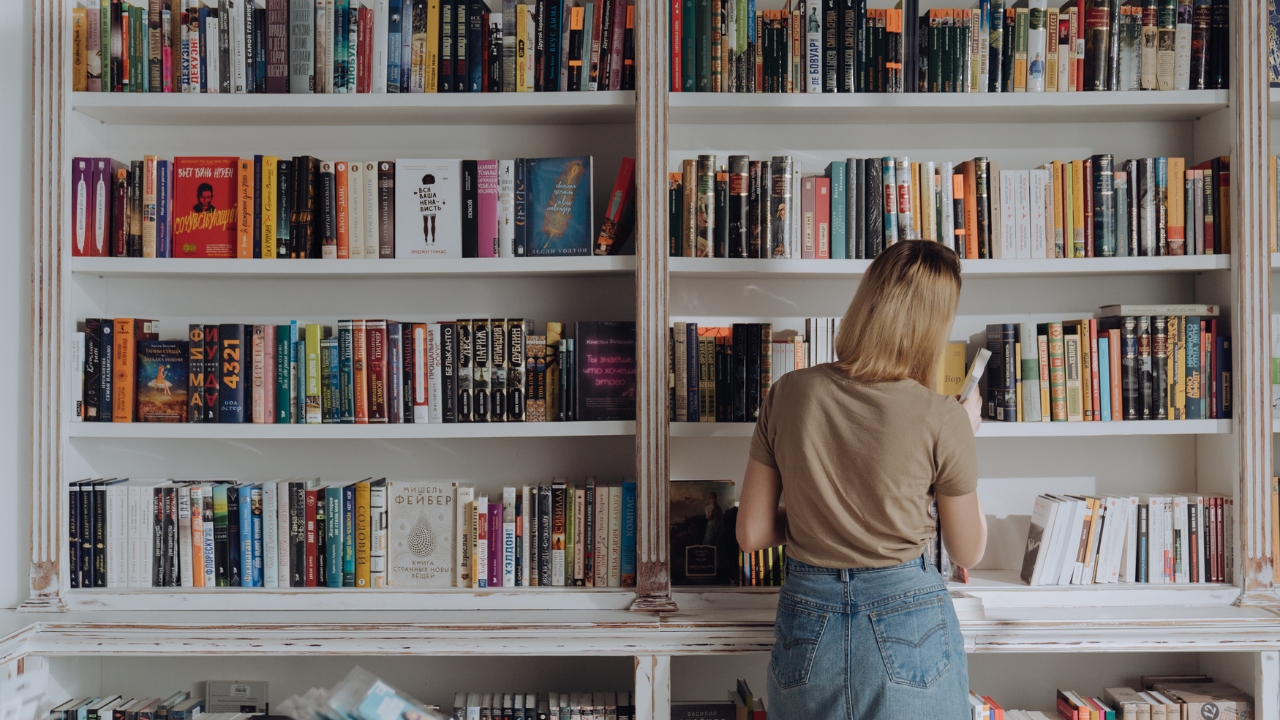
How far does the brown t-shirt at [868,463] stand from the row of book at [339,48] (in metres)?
0.99

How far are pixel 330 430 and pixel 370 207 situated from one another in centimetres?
55

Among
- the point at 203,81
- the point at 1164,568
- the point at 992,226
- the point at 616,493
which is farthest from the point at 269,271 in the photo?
the point at 1164,568

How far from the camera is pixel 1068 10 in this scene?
201 centimetres

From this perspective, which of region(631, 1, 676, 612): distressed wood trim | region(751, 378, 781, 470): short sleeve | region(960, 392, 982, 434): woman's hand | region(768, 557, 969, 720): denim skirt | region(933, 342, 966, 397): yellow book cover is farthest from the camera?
region(933, 342, 966, 397): yellow book cover

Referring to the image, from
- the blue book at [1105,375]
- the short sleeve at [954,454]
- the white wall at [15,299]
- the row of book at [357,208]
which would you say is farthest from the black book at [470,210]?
the blue book at [1105,375]

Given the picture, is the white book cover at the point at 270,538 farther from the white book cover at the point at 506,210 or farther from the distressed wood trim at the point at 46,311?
the white book cover at the point at 506,210

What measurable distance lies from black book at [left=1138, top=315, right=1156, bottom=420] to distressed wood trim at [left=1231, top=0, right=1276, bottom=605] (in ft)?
0.61

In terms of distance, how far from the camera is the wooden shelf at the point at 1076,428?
77.2 inches

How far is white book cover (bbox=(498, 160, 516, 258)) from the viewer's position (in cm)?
201

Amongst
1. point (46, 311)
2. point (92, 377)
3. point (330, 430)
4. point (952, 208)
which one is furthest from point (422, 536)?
point (952, 208)

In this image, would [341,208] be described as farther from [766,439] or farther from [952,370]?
[952,370]

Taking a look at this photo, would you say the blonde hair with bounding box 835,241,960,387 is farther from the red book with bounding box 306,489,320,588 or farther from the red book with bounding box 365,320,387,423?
the red book with bounding box 306,489,320,588

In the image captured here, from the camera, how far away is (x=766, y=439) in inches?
63.6

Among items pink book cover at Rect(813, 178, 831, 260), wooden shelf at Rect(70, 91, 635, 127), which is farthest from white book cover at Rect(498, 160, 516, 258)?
pink book cover at Rect(813, 178, 831, 260)
